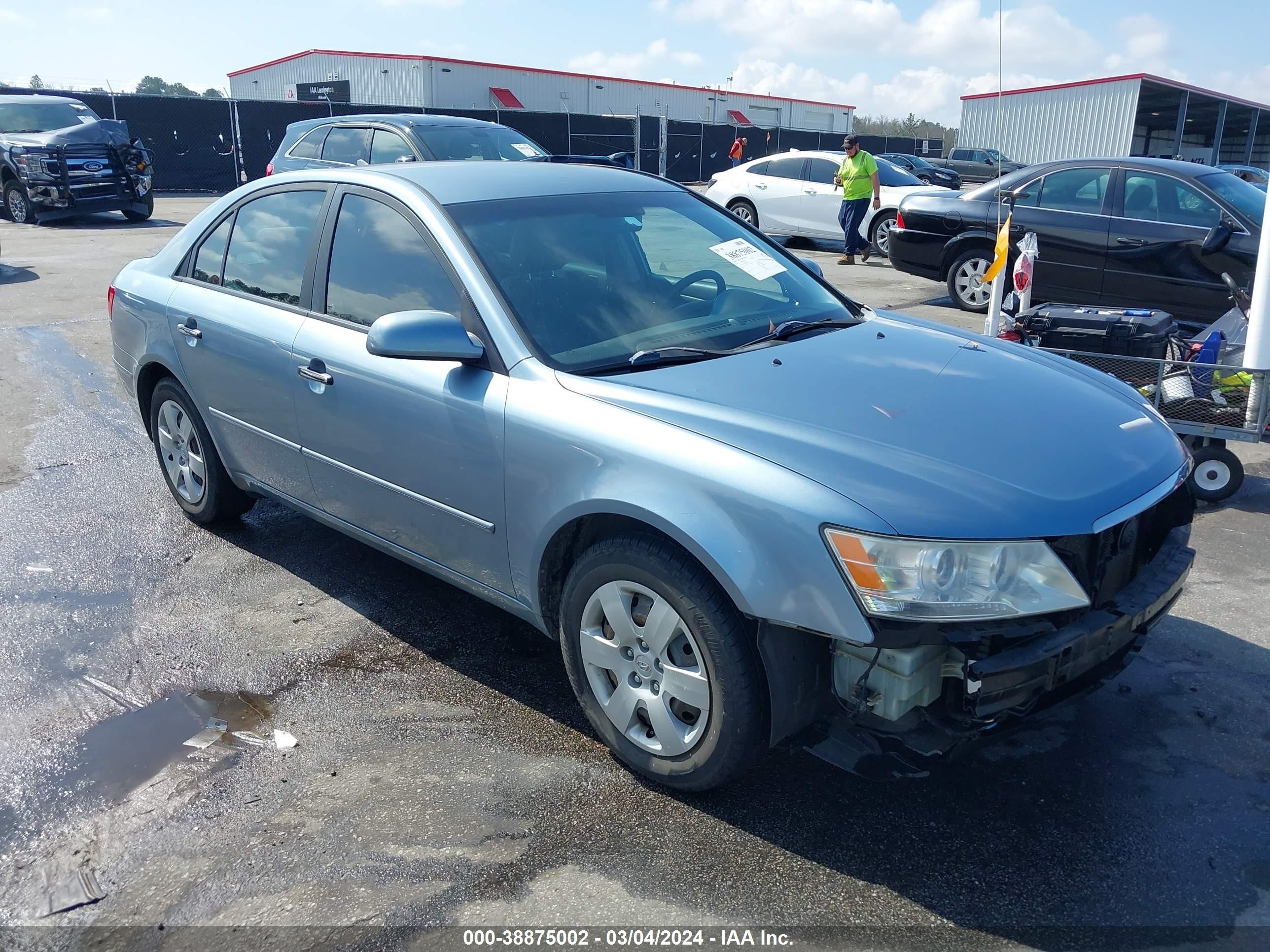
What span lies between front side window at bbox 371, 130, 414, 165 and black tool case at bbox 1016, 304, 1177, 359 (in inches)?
287

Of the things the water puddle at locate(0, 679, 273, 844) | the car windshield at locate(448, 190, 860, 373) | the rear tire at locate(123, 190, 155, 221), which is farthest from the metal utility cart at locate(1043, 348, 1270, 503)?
the rear tire at locate(123, 190, 155, 221)

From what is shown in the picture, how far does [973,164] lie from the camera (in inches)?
1150

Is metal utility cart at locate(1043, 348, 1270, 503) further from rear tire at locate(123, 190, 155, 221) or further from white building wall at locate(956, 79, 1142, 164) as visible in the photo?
white building wall at locate(956, 79, 1142, 164)

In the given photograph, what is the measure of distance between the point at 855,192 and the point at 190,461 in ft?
35.0

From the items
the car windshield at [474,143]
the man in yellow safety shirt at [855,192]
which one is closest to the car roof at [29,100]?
the car windshield at [474,143]

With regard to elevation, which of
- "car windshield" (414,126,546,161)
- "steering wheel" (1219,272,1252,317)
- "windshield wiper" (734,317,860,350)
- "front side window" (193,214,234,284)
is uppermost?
"car windshield" (414,126,546,161)

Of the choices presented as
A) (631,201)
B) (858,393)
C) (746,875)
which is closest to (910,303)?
(631,201)

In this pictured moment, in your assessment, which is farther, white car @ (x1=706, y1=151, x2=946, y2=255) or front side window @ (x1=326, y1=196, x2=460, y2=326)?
white car @ (x1=706, y1=151, x2=946, y2=255)

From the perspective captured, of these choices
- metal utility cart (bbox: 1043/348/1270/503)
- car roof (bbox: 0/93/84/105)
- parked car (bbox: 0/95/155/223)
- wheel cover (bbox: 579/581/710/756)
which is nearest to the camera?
wheel cover (bbox: 579/581/710/756)

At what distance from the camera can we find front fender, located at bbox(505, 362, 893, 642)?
8.07 feet

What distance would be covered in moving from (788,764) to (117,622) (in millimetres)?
2789

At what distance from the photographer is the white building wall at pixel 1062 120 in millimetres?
34000

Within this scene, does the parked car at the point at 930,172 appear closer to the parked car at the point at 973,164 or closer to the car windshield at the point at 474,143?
the parked car at the point at 973,164

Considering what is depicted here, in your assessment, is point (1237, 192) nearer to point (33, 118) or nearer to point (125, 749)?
point (125, 749)
